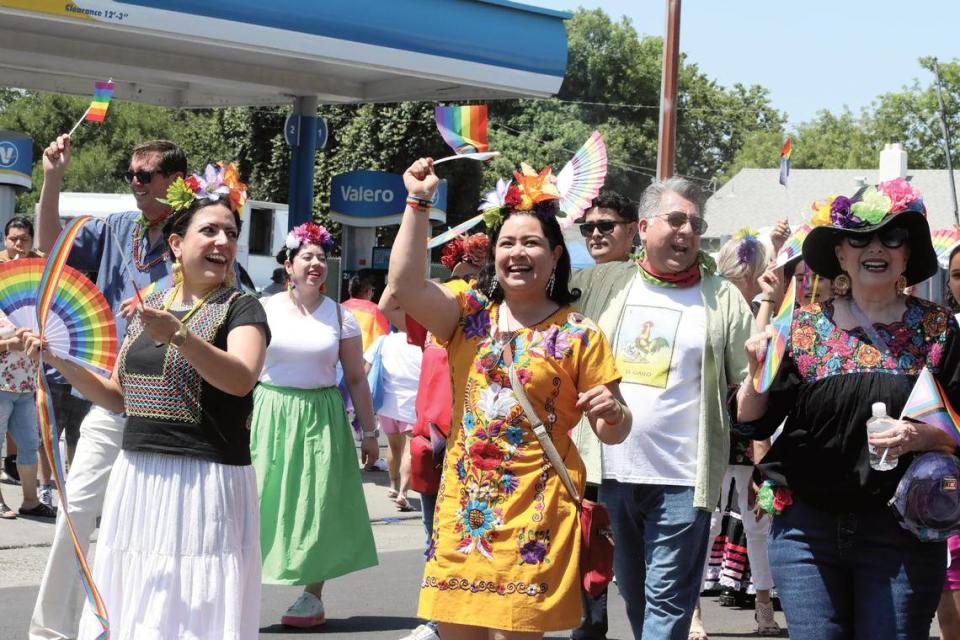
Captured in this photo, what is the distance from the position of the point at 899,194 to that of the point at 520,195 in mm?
1193

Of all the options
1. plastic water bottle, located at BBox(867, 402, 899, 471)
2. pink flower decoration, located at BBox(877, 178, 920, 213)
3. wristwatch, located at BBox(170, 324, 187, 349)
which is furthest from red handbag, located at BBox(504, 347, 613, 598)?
pink flower decoration, located at BBox(877, 178, 920, 213)

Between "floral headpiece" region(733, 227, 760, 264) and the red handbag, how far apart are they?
10.3ft

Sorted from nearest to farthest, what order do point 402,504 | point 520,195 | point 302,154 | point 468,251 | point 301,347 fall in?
point 520,195, point 468,251, point 301,347, point 402,504, point 302,154

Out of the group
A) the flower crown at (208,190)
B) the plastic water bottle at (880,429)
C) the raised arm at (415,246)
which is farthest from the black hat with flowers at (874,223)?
the flower crown at (208,190)

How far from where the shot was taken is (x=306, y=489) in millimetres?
7391

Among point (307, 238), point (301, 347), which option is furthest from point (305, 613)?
point (307, 238)

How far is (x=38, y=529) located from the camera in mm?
9594

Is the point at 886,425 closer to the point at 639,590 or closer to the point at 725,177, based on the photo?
the point at 639,590

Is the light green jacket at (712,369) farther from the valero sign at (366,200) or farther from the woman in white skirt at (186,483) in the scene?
the valero sign at (366,200)

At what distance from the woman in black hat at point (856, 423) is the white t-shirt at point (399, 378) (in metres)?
7.10

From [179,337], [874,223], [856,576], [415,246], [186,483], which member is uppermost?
[874,223]

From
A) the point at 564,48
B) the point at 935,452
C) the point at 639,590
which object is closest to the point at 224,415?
the point at 639,590

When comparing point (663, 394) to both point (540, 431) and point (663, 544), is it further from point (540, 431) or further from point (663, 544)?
point (540, 431)

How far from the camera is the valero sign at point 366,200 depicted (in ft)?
65.3
